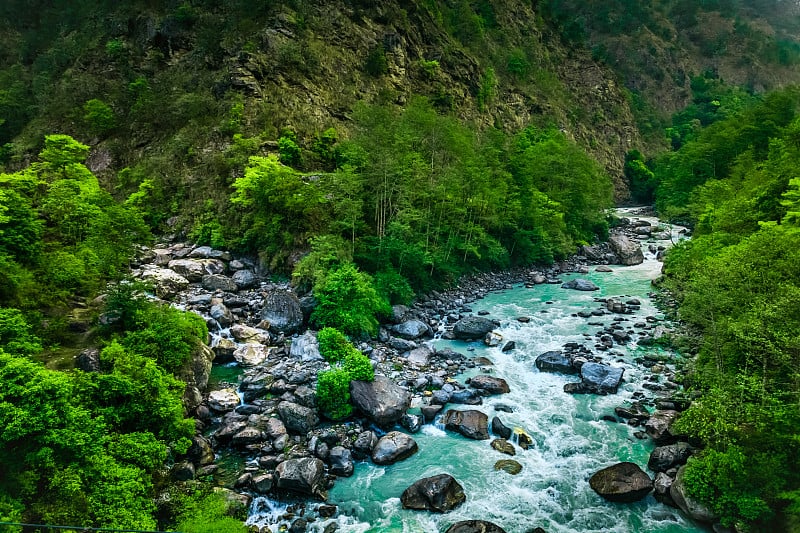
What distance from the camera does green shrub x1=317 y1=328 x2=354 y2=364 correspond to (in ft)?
51.6

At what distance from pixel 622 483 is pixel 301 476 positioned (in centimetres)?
826

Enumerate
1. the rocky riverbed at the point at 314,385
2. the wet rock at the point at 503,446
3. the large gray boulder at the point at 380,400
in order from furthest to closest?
the large gray boulder at the point at 380,400, the wet rock at the point at 503,446, the rocky riverbed at the point at 314,385

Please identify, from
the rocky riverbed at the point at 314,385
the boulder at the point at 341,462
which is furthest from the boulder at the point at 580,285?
the boulder at the point at 341,462

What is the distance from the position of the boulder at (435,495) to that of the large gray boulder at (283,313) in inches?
387

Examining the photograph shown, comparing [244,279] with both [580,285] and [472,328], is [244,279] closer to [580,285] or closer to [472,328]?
[472,328]

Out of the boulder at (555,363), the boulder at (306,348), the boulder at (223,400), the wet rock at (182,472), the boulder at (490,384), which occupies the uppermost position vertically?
the boulder at (555,363)

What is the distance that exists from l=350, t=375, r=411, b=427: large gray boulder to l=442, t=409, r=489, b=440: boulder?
58.6 inches

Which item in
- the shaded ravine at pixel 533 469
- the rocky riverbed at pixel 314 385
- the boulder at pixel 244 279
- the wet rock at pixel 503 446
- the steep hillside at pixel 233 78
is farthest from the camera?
the steep hillside at pixel 233 78

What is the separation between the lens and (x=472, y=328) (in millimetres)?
19750

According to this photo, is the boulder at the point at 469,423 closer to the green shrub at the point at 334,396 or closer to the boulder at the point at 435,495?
the boulder at the point at 435,495

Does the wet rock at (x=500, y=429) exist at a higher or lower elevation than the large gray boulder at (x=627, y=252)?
lower

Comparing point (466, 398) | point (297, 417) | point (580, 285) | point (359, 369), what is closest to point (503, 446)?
point (466, 398)

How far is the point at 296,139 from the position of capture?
30.5m

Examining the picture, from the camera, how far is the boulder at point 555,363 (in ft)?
53.6
